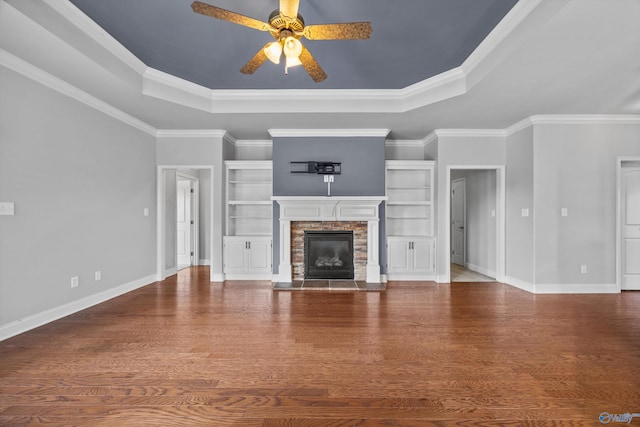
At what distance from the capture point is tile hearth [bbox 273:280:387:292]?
14.9 feet

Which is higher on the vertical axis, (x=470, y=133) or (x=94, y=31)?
(x=94, y=31)

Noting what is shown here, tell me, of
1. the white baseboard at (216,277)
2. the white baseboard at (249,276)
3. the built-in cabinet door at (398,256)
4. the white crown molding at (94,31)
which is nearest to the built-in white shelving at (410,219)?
the built-in cabinet door at (398,256)

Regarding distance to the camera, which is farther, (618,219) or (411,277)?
(411,277)

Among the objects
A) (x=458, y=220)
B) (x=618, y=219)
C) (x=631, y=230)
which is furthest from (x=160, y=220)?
(x=631, y=230)

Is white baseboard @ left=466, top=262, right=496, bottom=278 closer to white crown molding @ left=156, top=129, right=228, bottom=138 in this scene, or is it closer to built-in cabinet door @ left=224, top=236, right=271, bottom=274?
built-in cabinet door @ left=224, top=236, right=271, bottom=274

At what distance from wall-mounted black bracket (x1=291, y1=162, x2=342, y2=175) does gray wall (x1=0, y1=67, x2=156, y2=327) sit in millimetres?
2576

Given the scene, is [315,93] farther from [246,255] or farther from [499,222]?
[499,222]

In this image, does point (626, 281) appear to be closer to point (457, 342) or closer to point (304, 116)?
point (457, 342)

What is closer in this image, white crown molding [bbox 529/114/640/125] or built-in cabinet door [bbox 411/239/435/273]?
white crown molding [bbox 529/114/640/125]

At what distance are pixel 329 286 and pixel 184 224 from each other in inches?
154

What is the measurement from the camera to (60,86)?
10.6ft

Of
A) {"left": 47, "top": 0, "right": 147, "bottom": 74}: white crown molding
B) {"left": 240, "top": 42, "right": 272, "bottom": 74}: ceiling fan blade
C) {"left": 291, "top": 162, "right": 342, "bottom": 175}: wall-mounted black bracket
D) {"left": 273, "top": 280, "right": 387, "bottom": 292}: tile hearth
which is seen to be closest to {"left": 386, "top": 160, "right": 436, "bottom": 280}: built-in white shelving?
{"left": 273, "top": 280, "right": 387, "bottom": 292}: tile hearth

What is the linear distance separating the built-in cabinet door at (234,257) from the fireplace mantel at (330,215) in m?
0.74

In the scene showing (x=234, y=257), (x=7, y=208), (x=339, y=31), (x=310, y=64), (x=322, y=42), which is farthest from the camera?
(x=234, y=257)
